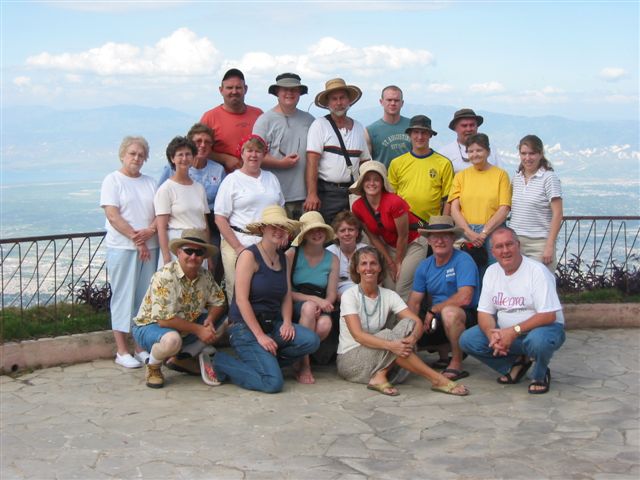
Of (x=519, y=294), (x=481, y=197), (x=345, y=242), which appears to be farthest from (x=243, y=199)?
(x=519, y=294)

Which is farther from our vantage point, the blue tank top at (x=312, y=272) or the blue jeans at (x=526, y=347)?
the blue tank top at (x=312, y=272)

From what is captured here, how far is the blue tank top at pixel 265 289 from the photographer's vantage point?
6.34 metres

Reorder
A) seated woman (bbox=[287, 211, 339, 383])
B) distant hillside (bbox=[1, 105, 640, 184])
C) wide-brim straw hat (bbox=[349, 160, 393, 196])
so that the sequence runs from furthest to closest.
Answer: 1. distant hillside (bbox=[1, 105, 640, 184])
2. wide-brim straw hat (bbox=[349, 160, 393, 196])
3. seated woman (bbox=[287, 211, 339, 383])

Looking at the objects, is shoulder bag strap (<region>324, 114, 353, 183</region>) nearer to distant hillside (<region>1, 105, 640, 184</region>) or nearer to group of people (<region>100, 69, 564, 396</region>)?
group of people (<region>100, 69, 564, 396</region>)

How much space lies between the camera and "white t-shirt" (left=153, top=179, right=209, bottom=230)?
22.1 ft

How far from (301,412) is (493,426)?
131 cm

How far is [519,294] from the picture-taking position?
620 cm

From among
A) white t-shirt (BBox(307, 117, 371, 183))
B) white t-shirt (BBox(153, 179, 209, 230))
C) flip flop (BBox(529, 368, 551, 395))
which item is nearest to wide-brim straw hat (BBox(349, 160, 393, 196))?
white t-shirt (BBox(307, 117, 371, 183))

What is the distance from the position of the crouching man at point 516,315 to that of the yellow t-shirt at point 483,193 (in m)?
0.79

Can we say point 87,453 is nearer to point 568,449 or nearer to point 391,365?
point 391,365

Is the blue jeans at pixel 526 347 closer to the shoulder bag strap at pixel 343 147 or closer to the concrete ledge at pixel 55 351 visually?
the shoulder bag strap at pixel 343 147

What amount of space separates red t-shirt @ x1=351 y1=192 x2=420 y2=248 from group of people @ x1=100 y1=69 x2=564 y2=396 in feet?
0.04

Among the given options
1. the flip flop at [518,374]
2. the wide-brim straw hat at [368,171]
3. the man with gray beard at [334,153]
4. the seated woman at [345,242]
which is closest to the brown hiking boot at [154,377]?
the seated woman at [345,242]

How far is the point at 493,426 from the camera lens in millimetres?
5445
